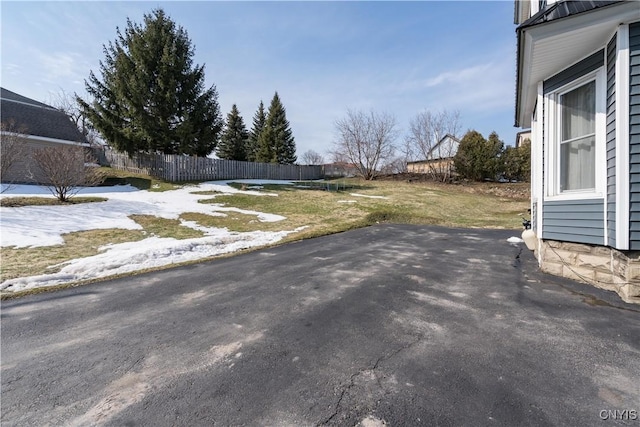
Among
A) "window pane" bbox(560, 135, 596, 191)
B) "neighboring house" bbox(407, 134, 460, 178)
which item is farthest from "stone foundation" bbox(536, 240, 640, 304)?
"neighboring house" bbox(407, 134, 460, 178)

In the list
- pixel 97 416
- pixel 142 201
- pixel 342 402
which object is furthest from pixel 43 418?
pixel 142 201

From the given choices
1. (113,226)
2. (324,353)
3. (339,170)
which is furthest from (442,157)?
(324,353)

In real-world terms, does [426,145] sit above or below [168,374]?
above

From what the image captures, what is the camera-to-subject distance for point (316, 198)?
1591 cm

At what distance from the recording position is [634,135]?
11.4 ft

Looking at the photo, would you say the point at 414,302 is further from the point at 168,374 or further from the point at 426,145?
the point at 426,145

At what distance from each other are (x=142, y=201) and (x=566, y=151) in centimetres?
1339

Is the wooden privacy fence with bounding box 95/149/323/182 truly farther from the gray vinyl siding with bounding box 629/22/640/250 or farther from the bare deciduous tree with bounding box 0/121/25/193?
the gray vinyl siding with bounding box 629/22/640/250

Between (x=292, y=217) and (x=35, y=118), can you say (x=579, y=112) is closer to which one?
(x=292, y=217)

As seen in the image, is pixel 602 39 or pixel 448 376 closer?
pixel 448 376

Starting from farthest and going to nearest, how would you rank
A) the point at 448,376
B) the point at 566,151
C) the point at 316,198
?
the point at 316,198 → the point at 566,151 → the point at 448,376

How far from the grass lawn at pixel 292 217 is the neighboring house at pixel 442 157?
20.9 feet

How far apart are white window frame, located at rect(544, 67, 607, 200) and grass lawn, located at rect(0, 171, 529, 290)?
5.57 m

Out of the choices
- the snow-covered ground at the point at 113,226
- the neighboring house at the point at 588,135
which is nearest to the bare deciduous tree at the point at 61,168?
the snow-covered ground at the point at 113,226
